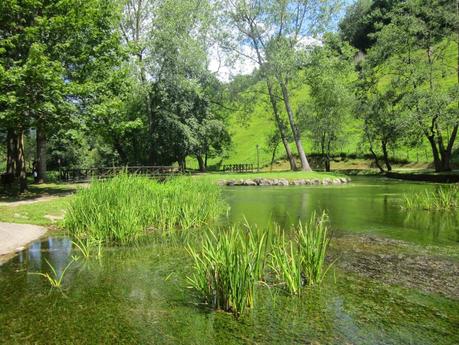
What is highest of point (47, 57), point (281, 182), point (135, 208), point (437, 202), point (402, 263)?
point (47, 57)

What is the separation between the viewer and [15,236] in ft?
36.7

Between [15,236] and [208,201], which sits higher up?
[208,201]

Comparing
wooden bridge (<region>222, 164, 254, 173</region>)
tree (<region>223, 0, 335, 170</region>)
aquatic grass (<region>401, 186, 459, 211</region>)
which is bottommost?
aquatic grass (<region>401, 186, 459, 211</region>)

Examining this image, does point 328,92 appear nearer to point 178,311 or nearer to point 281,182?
point 281,182

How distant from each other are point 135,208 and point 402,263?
7241 millimetres

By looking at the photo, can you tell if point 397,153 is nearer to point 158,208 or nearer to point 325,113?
point 325,113

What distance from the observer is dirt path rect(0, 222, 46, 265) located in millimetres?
9945

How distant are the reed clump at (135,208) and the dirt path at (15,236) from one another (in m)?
1.13

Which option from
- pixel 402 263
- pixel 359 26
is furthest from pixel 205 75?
pixel 359 26

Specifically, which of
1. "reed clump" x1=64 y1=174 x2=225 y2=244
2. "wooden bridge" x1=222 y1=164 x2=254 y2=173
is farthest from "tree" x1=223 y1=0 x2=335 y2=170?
"reed clump" x1=64 y1=174 x2=225 y2=244

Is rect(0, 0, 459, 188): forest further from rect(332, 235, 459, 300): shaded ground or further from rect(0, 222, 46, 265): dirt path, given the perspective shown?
rect(332, 235, 459, 300): shaded ground

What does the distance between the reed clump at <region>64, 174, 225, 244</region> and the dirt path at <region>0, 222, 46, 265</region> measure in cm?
113

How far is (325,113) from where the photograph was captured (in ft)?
152

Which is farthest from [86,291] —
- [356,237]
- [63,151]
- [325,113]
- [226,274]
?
[63,151]
